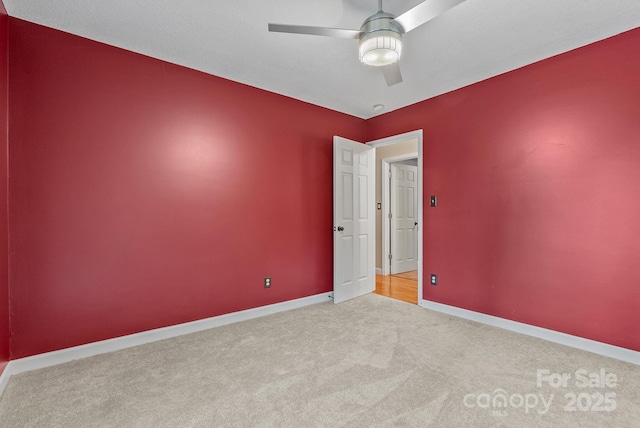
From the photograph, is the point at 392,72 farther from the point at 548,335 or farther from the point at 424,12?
the point at 548,335

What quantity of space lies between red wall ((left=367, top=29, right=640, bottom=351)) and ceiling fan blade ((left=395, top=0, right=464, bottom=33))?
6.11 feet

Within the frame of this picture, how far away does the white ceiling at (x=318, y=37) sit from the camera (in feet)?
6.75

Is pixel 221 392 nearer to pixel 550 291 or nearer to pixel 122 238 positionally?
pixel 122 238

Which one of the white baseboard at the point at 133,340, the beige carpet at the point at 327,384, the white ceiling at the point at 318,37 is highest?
the white ceiling at the point at 318,37

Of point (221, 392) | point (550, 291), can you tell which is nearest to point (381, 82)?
point (550, 291)

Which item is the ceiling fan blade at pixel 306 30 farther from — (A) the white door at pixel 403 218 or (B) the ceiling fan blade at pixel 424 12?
(A) the white door at pixel 403 218

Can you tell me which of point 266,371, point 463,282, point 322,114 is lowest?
point 266,371

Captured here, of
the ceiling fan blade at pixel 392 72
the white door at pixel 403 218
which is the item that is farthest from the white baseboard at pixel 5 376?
the white door at pixel 403 218

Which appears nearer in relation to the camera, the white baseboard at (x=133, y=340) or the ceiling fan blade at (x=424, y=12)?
the ceiling fan blade at (x=424, y=12)

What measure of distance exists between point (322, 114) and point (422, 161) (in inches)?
57.1

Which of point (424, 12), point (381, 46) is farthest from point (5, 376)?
point (424, 12)

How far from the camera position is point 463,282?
334 centimetres

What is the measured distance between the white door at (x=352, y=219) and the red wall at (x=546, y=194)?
899 millimetres

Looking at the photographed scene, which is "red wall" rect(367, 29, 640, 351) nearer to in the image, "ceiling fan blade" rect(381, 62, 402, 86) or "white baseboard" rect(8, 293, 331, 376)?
"ceiling fan blade" rect(381, 62, 402, 86)
